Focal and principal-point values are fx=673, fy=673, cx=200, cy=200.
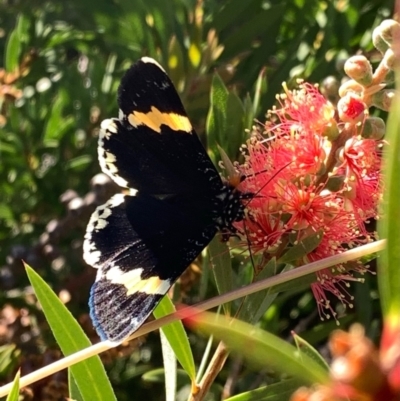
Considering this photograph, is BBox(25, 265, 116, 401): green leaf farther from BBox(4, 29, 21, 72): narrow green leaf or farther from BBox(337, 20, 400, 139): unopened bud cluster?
BBox(4, 29, 21, 72): narrow green leaf

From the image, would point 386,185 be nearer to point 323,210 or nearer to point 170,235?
point 323,210

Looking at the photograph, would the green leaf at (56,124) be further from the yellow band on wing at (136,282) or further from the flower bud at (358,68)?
the flower bud at (358,68)

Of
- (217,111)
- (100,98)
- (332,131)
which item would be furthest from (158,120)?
(100,98)

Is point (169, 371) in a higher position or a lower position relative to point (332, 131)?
lower

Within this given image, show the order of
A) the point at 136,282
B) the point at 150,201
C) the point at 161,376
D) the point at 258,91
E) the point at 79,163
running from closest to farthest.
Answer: the point at 136,282
the point at 150,201
the point at 258,91
the point at 161,376
the point at 79,163

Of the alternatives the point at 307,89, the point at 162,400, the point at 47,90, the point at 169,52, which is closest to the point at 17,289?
the point at 162,400

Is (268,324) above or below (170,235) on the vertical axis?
below

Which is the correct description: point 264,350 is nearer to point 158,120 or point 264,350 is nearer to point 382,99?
point 382,99

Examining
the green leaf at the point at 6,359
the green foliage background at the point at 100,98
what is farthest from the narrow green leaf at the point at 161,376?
the green leaf at the point at 6,359
